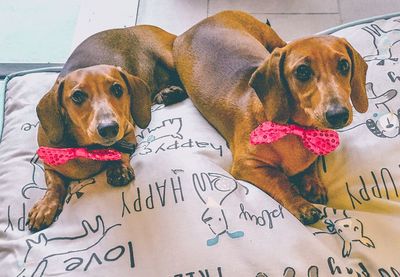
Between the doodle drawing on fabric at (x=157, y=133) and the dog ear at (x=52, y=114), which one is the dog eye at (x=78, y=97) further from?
the doodle drawing on fabric at (x=157, y=133)

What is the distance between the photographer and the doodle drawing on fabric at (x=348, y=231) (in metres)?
1.56

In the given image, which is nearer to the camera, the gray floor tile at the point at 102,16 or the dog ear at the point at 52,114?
the dog ear at the point at 52,114

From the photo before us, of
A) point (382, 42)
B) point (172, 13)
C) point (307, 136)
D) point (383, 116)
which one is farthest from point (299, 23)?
point (307, 136)

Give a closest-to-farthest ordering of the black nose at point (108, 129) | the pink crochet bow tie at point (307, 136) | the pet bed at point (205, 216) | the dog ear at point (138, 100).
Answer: the pet bed at point (205, 216)
the black nose at point (108, 129)
the pink crochet bow tie at point (307, 136)
the dog ear at point (138, 100)

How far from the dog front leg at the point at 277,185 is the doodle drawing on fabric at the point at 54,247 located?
42 cm

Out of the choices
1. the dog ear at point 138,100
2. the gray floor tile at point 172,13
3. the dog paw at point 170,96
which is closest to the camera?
the dog ear at point 138,100

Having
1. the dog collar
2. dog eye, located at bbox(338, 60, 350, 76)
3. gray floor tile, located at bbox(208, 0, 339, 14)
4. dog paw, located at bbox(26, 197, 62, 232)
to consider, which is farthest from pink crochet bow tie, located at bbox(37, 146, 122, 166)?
gray floor tile, located at bbox(208, 0, 339, 14)

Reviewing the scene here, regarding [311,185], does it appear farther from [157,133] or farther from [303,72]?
[157,133]

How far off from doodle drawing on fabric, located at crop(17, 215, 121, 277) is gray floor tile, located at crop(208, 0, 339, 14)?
1.65 meters

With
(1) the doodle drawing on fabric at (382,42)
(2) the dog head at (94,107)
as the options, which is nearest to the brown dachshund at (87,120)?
(2) the dog head at (94,107)

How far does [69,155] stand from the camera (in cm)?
175

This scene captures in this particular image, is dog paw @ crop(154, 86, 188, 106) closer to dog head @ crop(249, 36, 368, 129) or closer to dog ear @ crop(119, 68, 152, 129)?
dog ear @ crop(119, 68, 152, 129)

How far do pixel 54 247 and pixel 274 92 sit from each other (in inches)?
29.1

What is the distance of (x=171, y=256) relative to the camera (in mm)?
1500
